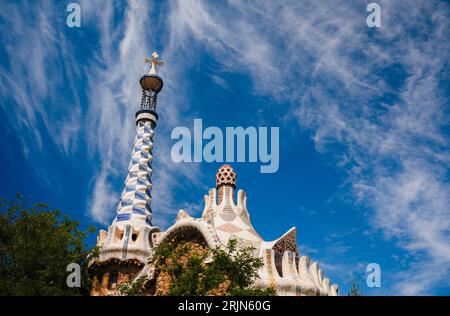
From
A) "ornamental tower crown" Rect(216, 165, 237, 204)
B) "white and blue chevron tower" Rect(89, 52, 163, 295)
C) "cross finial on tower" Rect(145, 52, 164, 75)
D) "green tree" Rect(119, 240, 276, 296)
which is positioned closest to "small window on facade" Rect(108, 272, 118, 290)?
"white and blue chevron tower" Rect(89, 52, 163, 295)

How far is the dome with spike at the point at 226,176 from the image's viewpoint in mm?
19609

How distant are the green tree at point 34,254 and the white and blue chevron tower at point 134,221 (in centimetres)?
106

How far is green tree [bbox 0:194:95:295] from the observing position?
46.4ft

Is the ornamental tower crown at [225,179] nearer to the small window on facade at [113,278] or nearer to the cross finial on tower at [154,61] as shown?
the small window on facade at [113,278]

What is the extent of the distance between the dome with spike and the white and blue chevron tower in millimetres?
3433

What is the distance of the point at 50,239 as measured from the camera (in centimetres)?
1627

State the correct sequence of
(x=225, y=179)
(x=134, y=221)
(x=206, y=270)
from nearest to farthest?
1. (x=206, y=270)
2. (x=225, y=179)
3. (x=134, y=221)

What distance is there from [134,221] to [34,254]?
5474mm

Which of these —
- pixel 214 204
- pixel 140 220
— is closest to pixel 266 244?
pixel 214 204

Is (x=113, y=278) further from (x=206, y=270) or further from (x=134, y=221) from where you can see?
(x=206, y=270)

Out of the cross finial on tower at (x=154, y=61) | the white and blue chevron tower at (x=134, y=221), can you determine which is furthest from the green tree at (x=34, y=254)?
the cross finial on tower at (x=154, y=61)

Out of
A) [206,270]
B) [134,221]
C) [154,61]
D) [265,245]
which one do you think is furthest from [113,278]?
[154,61]

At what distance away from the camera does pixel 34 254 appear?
15367mm

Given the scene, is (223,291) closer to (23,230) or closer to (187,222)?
(187,222)
